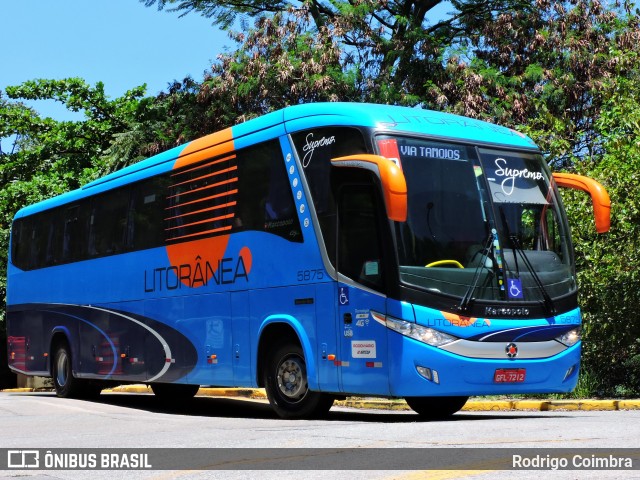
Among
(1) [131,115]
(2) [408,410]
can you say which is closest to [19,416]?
(2) [408,410]

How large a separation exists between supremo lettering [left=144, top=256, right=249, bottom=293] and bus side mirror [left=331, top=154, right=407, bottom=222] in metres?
3.27

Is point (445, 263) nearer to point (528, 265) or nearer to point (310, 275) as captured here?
point (528, 265)

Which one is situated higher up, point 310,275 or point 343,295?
point 310,275

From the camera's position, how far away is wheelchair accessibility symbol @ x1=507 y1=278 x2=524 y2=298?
41.1 feet

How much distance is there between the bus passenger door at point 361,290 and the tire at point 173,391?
288 inches

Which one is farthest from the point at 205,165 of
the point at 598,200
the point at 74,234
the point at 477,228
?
the point at 598,200

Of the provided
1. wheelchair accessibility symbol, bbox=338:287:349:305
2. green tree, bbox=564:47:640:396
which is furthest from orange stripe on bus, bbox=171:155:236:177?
green tree, bbox=564:47:640:396

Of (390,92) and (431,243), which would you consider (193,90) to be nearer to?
(390,92)

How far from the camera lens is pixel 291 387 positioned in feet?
44.8

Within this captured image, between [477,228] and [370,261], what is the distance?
1312 mm

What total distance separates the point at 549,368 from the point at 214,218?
205 inches

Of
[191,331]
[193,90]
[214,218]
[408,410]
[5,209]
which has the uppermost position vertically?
[193,90]

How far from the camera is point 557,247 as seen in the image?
13.2 metres

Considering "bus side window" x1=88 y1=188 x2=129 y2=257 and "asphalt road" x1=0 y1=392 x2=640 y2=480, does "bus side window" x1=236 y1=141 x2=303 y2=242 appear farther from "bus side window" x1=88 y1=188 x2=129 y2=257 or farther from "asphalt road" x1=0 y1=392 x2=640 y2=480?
"bus side window" x1=88 y1=188 x2=129 y2=257
